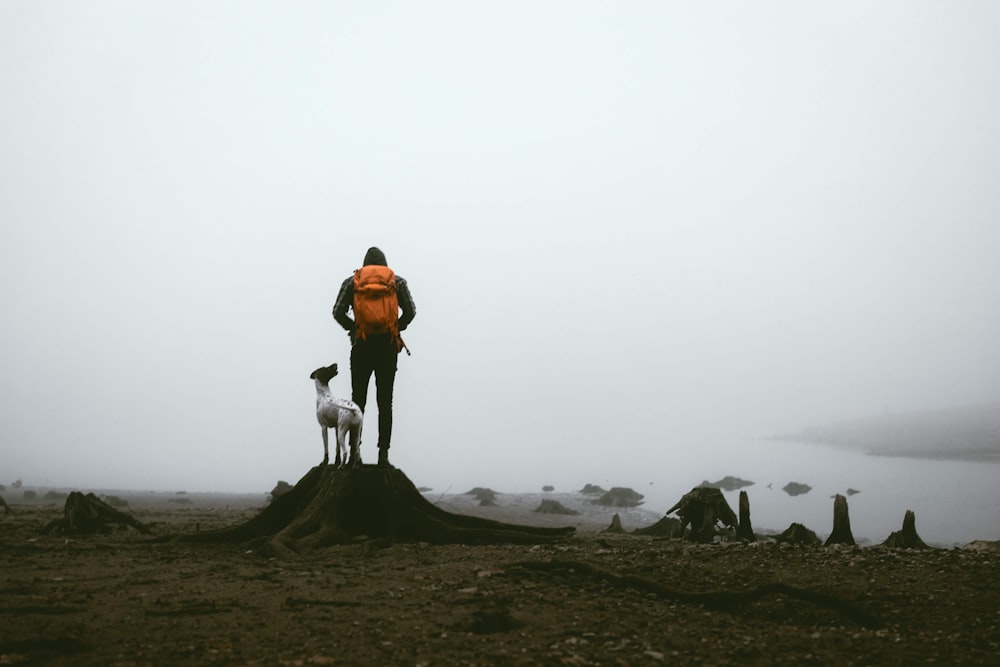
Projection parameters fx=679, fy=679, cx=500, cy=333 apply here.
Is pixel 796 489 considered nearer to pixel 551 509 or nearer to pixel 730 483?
pixel 730 483

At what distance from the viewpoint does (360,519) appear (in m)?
8.83

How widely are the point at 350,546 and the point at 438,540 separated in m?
1.13

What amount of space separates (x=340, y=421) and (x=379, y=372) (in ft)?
2.84

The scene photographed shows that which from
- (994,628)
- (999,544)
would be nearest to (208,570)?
(994,628)

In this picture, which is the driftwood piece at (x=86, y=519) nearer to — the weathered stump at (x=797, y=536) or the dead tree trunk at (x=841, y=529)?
the weathered stump at (x=797, y=536)

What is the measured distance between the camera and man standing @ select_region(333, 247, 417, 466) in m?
8.98

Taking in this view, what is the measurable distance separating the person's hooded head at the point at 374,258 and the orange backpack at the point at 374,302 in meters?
0.41

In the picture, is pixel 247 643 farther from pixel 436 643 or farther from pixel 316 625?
pixel 436 643

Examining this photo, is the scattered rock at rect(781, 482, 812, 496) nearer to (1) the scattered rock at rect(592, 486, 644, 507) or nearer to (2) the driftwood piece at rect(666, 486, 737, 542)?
(1) the scattered rock at rect(592, 486, 644, 507)

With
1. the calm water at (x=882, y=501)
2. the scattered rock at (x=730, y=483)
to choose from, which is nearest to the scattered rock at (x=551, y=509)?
the calm water at (x=882, y=501)

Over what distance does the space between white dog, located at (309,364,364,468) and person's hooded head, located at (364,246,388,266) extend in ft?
6.46

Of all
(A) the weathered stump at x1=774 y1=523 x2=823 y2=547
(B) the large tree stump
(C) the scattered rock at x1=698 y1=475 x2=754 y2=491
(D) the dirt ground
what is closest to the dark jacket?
(B) the large tree stump

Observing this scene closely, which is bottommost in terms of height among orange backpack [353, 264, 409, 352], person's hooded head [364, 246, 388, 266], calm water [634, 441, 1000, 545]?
calm water [634, 441, 1000, 545]

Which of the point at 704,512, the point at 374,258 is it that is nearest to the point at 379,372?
the point at 374,258
